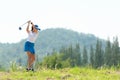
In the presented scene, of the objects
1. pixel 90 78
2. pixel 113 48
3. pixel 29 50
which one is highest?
pixel 113 48

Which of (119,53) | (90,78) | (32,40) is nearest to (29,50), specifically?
(32,40)

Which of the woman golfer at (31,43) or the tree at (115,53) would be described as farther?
the tree at (115,53)

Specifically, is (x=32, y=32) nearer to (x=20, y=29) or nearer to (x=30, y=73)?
(x=20, y=29)

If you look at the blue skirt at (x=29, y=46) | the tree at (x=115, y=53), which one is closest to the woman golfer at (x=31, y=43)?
the blue skirt at (x=29, y=46)

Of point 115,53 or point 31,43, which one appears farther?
point 115,53

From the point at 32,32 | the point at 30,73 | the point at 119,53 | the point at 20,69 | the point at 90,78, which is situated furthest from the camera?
the point at 119,53

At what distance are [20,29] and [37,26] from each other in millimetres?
692

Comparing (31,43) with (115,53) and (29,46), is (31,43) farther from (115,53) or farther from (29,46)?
(115,53)

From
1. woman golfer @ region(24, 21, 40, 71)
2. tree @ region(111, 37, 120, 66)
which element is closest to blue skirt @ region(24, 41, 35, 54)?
woman golfer @ region(24, 21, 40, 71)

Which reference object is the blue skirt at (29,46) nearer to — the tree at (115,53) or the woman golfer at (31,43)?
the woman golfer at (31,43)

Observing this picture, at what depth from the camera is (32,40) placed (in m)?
14.8

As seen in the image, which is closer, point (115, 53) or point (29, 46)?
point (29, 46)

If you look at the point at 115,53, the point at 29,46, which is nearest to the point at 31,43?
the point at 29,46

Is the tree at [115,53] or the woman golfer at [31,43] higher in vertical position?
the tree at [115,53]
